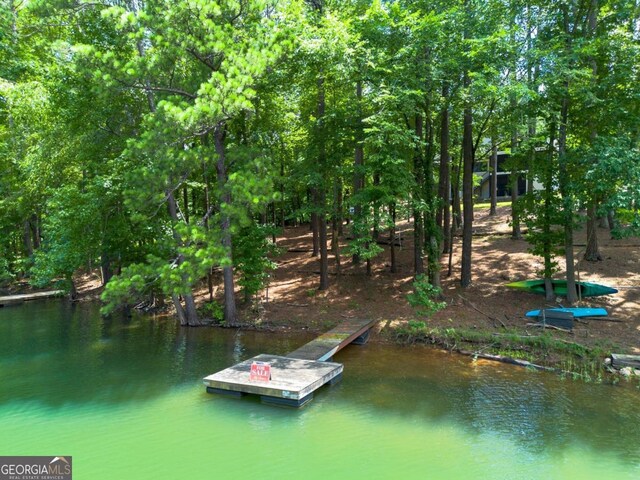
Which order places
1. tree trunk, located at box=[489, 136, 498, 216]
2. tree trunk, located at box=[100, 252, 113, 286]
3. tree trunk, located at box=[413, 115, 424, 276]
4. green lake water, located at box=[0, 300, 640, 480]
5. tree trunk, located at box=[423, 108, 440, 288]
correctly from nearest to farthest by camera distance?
green lake water, located at box=[0, 300, 640, 480] → tree trunk, located at box=[423, 108, 440, 288] → tree trunk, located at box=[413, 115, 424, 276] → tree trunk, located at box=[100, 252, 113, 286] → tree trunk, located at box=[489, 136, 498, 216]

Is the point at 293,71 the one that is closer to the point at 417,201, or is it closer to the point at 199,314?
the point at 417,201

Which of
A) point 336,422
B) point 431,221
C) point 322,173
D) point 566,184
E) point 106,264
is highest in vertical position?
point 322,173

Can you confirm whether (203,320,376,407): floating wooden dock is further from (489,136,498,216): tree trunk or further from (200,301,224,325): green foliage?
(489,136,498,216): tree trunk

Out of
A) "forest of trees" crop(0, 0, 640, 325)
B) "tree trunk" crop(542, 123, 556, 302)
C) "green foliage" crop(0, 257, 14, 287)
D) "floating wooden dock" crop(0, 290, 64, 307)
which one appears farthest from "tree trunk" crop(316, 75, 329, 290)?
"green foliage" crop(0, 257, 14, 287)

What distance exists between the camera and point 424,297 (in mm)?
12945

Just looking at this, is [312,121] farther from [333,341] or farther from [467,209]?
[333,341]

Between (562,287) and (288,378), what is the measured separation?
9601 mm

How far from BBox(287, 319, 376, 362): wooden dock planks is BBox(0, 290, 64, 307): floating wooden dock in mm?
14825

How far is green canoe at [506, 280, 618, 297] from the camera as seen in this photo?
1293 centimetres

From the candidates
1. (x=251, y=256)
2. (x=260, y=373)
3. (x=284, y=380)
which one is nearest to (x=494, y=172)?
(x=251, y=256)

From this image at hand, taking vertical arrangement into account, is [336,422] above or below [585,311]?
below

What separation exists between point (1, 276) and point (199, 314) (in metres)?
12.9

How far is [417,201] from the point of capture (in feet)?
44.3

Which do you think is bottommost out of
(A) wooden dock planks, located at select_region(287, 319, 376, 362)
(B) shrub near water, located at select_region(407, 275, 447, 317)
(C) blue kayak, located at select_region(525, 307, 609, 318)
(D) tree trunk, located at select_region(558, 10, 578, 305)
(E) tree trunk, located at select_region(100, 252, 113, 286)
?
(A) wooden dock planks, located at select_region(287, 319, 376, 362)
